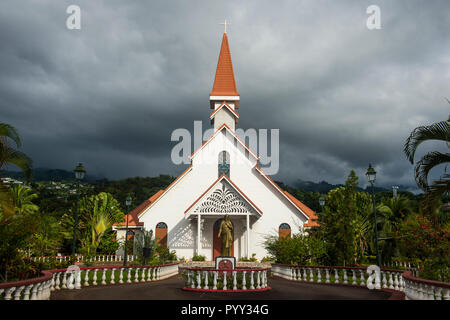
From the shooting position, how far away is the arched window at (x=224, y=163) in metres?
28.5

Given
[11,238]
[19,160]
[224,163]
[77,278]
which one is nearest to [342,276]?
[77,278]

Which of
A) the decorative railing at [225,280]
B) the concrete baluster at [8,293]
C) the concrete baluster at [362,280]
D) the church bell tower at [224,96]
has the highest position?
the church bell tower at [224,96]

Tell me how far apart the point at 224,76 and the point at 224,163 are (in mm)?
11447

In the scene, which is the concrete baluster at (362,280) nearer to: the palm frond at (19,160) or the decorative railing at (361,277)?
A: the decorative railing at (361,277)

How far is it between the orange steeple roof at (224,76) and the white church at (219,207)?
5.92 meters

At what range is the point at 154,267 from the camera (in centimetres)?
1691

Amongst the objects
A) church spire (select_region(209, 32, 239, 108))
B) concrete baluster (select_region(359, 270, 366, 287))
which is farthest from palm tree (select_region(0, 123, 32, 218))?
church spire (select_region(209, 32, 239, 108))

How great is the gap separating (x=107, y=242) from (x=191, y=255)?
9472mm

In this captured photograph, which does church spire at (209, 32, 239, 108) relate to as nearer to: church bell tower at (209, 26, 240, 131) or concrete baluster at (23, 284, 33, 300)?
church bell tower at (209, 26, 240, 131)

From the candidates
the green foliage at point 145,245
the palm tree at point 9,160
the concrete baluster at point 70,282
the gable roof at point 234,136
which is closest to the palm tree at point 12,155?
the palm tree at point 9,160

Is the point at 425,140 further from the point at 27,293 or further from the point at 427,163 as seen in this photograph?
the point at 27,293

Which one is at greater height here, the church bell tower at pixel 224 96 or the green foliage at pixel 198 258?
the church bell tower at pixel 224 96

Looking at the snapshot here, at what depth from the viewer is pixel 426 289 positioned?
765 cm
